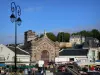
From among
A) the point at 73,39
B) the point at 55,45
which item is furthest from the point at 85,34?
the point at 55,45

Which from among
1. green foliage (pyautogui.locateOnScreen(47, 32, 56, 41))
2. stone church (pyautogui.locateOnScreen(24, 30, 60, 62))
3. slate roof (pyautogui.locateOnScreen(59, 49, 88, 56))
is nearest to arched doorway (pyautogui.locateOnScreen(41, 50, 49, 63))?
stone church (pyautogui.locateOnScreen(24, 30, 60, 62))

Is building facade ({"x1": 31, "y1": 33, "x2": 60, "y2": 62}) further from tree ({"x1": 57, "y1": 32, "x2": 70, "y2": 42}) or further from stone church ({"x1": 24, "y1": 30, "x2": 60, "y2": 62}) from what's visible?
tree ({"x1": 57, "y1": 32, "x2": 70, "y2": 42})

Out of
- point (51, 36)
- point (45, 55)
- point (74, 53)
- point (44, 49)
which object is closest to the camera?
point (44, 49)

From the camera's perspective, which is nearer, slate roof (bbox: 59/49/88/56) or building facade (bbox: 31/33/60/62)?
building facade (bbox: 31/33/60/62)

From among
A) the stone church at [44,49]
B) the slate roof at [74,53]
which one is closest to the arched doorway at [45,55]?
the stone church at [44,49]

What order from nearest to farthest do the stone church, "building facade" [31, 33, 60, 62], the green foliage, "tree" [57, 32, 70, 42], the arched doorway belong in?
the stone church < "building facade" [31, 33, 60, 62] < the arched doorway < the green foliage < "tree" [57, 32, 70, 42]

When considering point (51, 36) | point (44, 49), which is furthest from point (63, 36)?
point (44, 49)

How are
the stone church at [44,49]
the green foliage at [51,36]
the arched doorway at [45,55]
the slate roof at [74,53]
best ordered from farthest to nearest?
the green foliage at [51,36], the slate roof at [74,53], the arched doorway at [45,55], the stone church at [44,49]

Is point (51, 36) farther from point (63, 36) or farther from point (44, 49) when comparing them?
point (44, 49)

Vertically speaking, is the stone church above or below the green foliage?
below

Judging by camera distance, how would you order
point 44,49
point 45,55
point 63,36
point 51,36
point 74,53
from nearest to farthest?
point 44,49, point 45,55, point 74,53, point 51,36, point 63,36

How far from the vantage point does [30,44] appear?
272 ft

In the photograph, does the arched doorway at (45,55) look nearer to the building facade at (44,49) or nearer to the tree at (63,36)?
the building facade at (44,49)

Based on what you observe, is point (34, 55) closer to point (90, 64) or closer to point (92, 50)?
point (92, 50)
